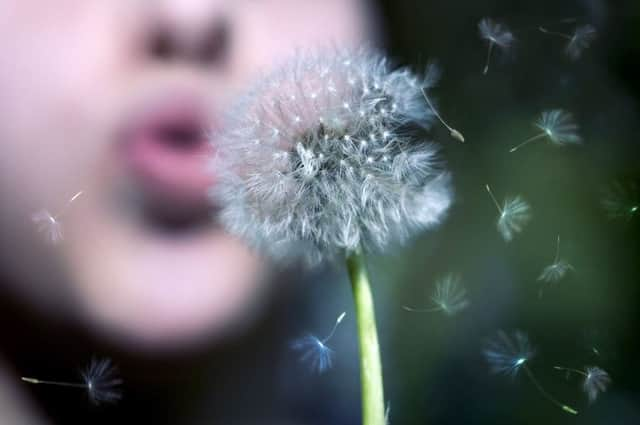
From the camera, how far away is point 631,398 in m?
0.51

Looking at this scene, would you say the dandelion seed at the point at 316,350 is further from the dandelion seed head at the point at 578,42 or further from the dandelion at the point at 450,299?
the dandelion seed head at the point at 578,42

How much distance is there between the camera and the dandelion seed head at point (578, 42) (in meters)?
0.52

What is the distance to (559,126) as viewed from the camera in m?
0.52

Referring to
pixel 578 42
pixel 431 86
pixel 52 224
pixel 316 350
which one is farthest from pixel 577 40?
pixel 52 224

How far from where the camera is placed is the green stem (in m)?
0.42

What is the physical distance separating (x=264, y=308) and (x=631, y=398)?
321mm

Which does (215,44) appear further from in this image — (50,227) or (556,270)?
(556,270)

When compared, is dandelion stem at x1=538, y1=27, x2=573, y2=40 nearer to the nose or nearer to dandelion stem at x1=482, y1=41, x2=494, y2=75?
dandelion stem at x1=482, y1=41, x2=494, y2=75

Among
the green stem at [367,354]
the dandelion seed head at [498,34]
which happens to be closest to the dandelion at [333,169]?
the green stem at [367,354]

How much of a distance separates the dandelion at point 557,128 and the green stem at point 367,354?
197mm

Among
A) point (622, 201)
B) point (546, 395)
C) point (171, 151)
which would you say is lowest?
point (546, 395)

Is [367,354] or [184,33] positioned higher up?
[184,33]

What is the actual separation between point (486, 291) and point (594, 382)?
0.36ft

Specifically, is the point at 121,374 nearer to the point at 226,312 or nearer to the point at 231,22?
the point at 226,312
